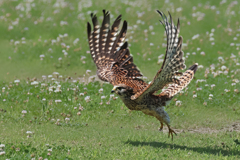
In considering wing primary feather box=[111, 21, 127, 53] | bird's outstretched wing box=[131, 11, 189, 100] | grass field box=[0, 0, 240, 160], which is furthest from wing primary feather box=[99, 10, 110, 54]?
bird's outstretched wing box=[131, 11, 189, 100]

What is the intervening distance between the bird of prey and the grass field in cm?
102

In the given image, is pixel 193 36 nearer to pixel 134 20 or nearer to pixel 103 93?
pixel 134 20

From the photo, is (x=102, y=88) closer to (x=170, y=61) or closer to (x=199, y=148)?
(x=199, y=148)

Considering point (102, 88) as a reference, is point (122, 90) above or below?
below

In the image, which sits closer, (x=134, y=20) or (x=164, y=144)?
(x=164, y=144)

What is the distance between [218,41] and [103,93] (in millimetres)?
7707

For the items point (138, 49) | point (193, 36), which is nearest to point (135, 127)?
point (138, 49)

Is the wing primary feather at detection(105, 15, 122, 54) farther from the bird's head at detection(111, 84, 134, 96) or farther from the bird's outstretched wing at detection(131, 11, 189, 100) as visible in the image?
the bird's outstretched wing at detection(131, 11, 189, 100)

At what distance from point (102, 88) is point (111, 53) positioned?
3.00 m

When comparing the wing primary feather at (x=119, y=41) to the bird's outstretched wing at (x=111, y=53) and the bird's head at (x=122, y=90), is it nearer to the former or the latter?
the bird's outstretched wing at (x=111, y=53)

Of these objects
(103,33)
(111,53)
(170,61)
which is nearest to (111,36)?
(103,33)

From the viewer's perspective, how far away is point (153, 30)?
19547mm

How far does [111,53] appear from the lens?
1047 cm

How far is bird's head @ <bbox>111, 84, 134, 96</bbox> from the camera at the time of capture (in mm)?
8523
